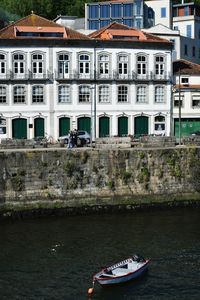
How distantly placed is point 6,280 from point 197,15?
237ft

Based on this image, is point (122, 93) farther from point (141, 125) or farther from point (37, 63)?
→ point (37, 63)

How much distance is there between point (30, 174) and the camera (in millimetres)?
40812

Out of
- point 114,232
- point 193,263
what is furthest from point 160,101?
point 193,263

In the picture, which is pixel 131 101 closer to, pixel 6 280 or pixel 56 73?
pixel 56 73

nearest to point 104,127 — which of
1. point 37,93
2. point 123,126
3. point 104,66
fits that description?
point 123,126

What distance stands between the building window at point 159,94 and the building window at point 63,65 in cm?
994

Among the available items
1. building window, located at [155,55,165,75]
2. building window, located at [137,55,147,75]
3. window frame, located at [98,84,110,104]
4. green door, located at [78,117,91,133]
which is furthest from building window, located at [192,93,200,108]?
green door, located at [78,117,91,133]

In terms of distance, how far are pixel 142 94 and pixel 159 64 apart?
3784 millimetres

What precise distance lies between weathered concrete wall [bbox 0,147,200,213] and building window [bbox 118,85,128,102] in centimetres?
1973

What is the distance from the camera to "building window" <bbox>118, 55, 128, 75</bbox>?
62.7 meters

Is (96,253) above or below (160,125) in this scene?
below

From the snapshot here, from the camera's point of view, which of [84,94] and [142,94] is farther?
[142,94]

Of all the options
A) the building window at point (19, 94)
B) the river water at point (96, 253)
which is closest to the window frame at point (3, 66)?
the building window at point (19, 94)

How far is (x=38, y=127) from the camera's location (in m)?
61.4
